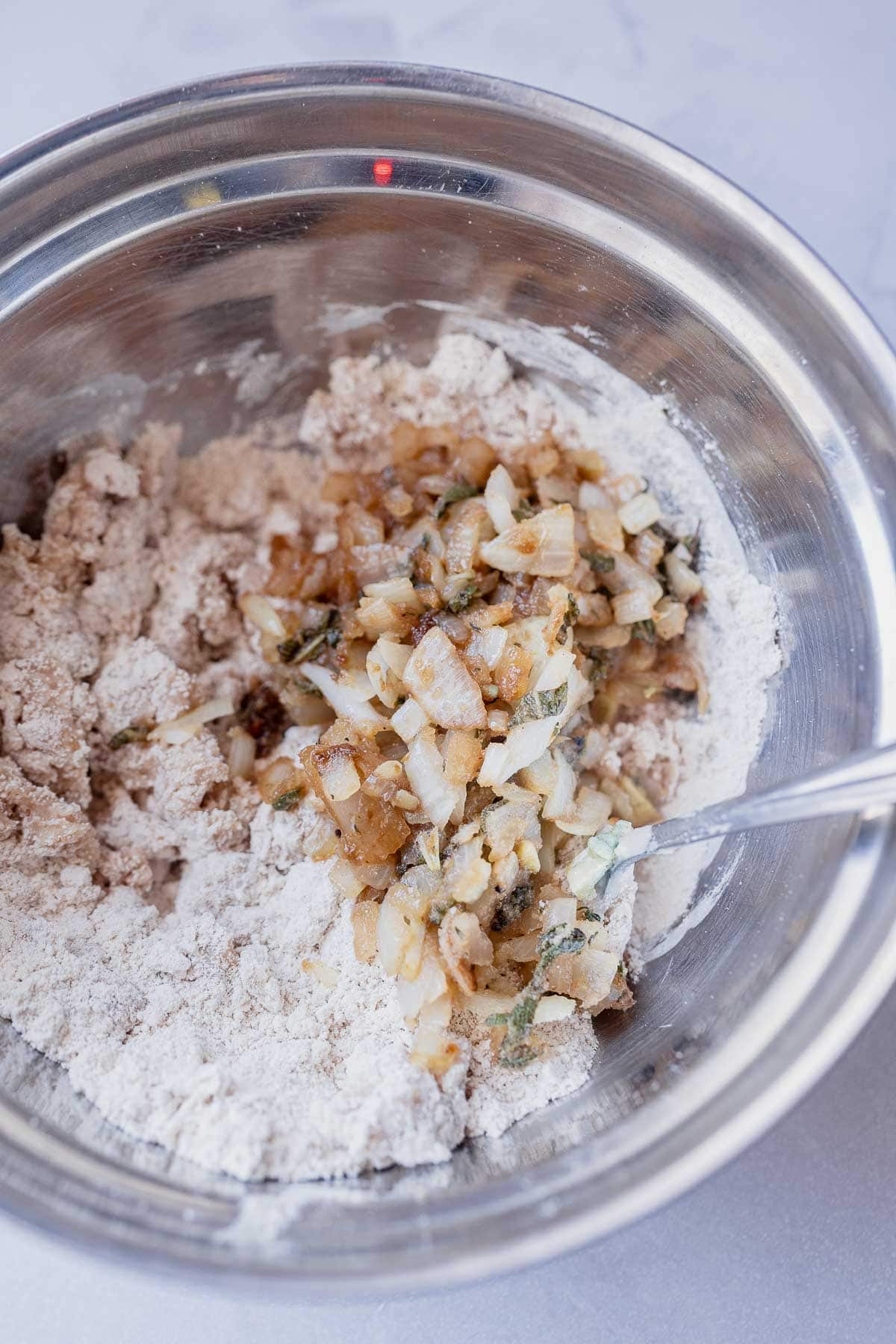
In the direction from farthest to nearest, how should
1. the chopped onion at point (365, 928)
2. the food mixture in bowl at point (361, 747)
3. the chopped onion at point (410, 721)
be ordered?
the chopped onion at point (410, 721)
the chopped onion at point (365, 928)
the food mixture in bowl at point (361, 747)

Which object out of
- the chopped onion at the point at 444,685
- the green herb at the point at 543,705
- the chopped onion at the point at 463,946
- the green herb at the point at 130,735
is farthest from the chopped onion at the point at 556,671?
the green herb at the point at 130,735

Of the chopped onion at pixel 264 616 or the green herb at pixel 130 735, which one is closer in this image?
the green herb at pixel 130 735

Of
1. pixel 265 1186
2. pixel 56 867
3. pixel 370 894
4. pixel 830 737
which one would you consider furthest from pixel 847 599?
pixel 56 867

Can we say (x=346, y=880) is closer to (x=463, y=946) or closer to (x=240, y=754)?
(x=463, y=946)

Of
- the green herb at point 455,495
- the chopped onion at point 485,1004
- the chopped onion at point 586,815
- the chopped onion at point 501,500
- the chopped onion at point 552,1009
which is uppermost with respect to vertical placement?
the green herb at point 455,495

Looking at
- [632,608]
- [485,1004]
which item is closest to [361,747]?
[485,1004]

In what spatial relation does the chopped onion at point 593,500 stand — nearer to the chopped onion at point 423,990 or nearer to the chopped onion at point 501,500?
the chopped onion at point 501,500
